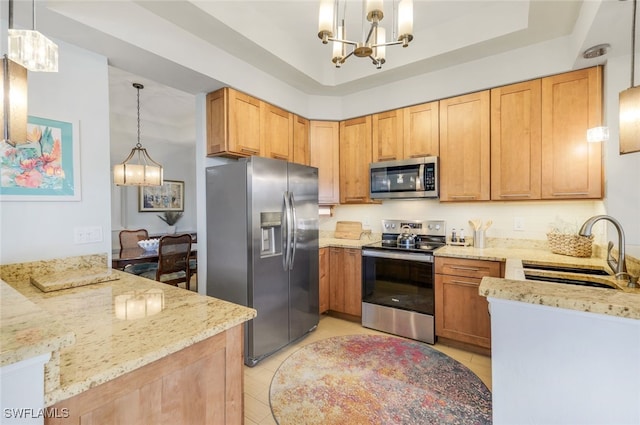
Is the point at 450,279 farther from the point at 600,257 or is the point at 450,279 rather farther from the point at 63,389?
the point at 63,389

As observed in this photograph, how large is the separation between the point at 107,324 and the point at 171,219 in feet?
17.2

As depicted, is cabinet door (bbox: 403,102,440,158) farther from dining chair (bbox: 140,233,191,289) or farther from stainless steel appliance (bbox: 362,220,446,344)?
dining chair (bbox: 140,233,191,289)

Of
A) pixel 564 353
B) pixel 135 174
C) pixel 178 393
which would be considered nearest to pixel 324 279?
pixel 178 393

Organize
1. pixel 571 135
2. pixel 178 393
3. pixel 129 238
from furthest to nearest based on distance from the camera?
1. pixel 129 238
2. pixel 571 135
3. pixel 178 393

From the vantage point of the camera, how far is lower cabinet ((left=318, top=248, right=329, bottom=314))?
3.33 metres

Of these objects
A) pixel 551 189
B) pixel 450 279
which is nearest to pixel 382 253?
pixel 450 279

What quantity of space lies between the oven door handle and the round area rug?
822 millimetres

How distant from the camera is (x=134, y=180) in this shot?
3826mm

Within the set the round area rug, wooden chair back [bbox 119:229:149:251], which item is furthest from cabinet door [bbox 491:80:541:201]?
wooden chair back [bbox 119:229:149:251]

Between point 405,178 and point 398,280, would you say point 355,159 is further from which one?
point 398,280

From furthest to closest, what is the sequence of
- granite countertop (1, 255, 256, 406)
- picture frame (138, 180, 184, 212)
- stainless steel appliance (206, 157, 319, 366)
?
1. picture frame (138, 180, 184, 212)
2. stainless steel appliance (206, 157, 319, 366)
3. granite countertop (1, 255, 256, 406)

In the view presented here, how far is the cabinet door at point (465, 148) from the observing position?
2.78 m

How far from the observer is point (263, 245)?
2.62m

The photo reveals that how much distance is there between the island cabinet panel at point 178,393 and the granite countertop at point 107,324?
69 mm
